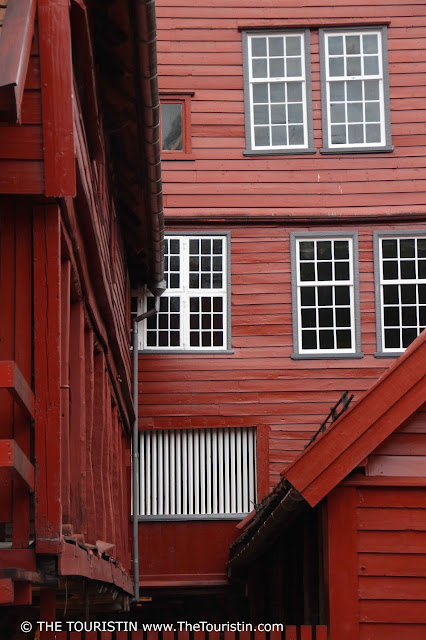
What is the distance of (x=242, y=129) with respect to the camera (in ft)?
68.0

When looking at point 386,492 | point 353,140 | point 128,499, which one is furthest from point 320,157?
point 386,492

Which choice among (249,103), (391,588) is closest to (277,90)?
(249,103)

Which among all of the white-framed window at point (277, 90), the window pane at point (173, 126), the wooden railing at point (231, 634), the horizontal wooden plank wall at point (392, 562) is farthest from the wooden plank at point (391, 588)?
the window pane at point (173, 126)

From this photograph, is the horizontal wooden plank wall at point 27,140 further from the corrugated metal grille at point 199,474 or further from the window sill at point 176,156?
the window sill at point 176,156

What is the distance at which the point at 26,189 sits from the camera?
291 inches

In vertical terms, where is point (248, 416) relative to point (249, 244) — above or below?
below

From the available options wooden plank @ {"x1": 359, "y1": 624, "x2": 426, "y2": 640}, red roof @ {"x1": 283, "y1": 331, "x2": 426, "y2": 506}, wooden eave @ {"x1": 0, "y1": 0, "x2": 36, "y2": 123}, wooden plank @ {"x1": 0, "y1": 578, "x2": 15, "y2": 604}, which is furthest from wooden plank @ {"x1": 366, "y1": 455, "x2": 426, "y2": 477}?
wooden plank @ {"x1": 0, "y1": 578, "x2": 15, "y2": 604}

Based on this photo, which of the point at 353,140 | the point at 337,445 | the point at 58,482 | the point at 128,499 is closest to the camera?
the point at 58,482

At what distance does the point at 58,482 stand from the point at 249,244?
13514mm

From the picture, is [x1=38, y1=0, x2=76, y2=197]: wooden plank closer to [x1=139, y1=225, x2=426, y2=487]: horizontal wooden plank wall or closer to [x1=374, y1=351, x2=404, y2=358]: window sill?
[x1=139, y1=225, x2=426, y2=487]: horizontal wooden plank wall

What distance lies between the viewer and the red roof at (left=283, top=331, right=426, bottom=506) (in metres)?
10.0

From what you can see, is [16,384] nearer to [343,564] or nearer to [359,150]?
[343,564]

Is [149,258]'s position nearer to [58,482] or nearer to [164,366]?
[164,366]

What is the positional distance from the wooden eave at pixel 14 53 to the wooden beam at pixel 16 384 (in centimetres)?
121
